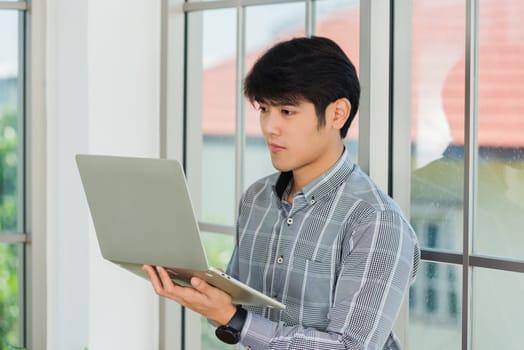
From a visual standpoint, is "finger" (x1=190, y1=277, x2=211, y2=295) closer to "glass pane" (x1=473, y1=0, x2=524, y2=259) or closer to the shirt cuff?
A: the shirt cuff

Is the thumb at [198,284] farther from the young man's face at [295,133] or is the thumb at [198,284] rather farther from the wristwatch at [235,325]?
the young man's face at [295,133]

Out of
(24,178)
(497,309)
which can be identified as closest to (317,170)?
(497,309)

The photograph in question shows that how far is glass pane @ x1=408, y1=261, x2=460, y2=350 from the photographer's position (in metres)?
2.20

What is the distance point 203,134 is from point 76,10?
626 millimetres

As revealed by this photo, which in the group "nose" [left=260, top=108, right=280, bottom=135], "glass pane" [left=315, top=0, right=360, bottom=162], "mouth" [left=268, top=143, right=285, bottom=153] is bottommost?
"mouth" [left=268, top=143, right=285, bottom=153]

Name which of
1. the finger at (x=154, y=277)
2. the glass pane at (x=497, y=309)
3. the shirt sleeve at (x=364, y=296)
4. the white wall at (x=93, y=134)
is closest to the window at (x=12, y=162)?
the white wall at (x=93, y=134)

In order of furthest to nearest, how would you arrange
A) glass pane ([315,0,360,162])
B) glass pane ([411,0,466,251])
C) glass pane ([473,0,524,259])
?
1. glass pane ([315,0,360,162])
2. glass pane ([411,0,466,251])
3. glass pane ([473,0,524,259])

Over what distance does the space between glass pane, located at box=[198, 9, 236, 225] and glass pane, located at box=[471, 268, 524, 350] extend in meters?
0.94

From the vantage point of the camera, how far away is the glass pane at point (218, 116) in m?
2.83

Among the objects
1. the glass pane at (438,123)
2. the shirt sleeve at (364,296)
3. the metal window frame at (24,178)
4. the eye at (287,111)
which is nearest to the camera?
the shirt sleeve at (364,296)

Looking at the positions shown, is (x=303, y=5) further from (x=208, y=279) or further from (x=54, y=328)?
(x=54, y=328)

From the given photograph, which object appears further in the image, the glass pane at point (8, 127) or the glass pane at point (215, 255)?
the glass pane at point (8, 127)

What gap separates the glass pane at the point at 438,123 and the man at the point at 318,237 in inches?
11.6

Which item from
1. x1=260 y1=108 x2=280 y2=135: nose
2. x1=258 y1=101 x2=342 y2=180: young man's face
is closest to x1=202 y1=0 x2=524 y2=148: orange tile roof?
x1=258 y1=101 x2=342 y2=180: young man's face
